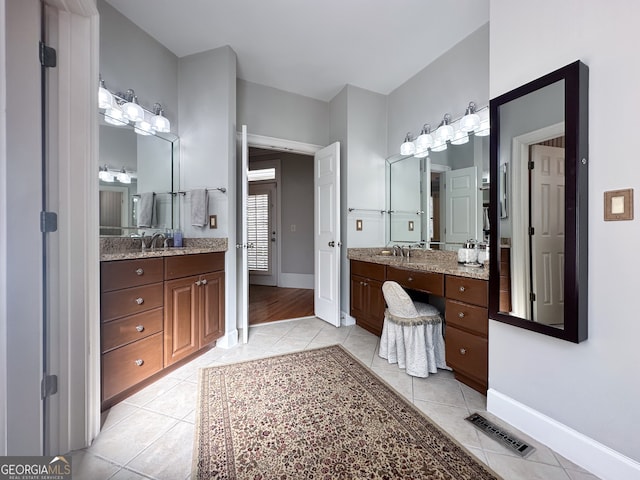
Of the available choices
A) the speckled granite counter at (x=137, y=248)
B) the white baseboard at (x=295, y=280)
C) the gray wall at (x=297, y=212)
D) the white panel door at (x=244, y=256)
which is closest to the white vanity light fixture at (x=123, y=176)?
the speckled granite counter at (x=137, y=248)

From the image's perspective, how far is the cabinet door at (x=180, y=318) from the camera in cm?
191

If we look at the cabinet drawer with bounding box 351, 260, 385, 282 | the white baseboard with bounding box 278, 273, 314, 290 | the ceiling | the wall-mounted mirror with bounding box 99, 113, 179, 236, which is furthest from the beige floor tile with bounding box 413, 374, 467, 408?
the white baseboard with bounding box 278, 273, 314, 290

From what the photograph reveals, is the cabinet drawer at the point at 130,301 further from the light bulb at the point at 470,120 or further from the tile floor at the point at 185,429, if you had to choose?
the light bulb at the point at 470,120

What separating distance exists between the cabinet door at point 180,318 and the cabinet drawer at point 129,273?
0.49ft

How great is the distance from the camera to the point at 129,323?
64.1 inches

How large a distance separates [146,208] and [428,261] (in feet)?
8.66

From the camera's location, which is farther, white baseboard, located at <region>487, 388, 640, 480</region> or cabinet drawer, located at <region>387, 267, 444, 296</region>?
cabinet drawer, located at <region>387, 267, 444, 296</region>

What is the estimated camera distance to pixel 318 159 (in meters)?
3.36

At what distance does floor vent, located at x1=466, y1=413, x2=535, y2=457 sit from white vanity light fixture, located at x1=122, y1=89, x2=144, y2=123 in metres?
3.13

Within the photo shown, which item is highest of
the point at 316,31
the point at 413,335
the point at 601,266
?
the point at 316,31

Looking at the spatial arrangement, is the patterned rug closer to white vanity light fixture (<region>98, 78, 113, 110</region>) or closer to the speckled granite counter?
the speckled granite counter

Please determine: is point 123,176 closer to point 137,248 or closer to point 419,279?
point 137,248

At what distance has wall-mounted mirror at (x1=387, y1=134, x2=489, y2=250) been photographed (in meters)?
2.18

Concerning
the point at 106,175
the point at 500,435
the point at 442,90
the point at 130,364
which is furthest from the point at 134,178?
the point at 500,435
